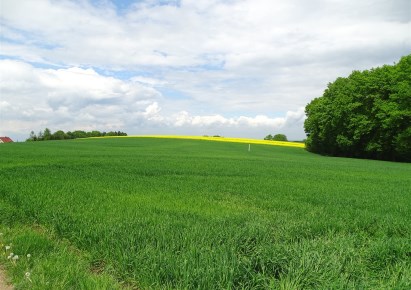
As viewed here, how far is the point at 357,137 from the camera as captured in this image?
168ft

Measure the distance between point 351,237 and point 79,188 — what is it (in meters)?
8.38

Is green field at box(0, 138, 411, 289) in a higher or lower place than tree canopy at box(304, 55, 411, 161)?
lower

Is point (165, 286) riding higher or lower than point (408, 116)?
lower

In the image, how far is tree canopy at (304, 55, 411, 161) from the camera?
152 ft

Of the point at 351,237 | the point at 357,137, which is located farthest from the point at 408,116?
the point at 351,237

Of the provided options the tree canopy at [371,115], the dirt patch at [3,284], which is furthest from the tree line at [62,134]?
the dirt patch at [3,284]

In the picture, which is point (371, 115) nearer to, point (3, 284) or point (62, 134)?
point (3, 284)

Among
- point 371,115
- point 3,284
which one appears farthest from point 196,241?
point 371,115

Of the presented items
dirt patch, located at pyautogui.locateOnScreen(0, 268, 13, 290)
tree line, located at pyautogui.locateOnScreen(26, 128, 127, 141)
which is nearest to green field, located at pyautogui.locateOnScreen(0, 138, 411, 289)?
dirt patch, located at pyautogui.locateOnScreen(0, 268, 13, 290)

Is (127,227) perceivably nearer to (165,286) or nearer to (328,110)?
(165,286)

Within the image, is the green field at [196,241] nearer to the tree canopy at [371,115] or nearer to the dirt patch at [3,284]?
the dirt patch at [3,284]

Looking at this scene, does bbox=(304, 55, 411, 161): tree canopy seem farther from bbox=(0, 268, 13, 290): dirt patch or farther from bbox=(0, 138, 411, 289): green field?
bbox=(0, 268, 13, 290): dirt patch

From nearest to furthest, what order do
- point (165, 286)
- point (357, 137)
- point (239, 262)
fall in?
point (165, 286) < point (239, 262) < point (357, 137)

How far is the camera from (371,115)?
169 ft
